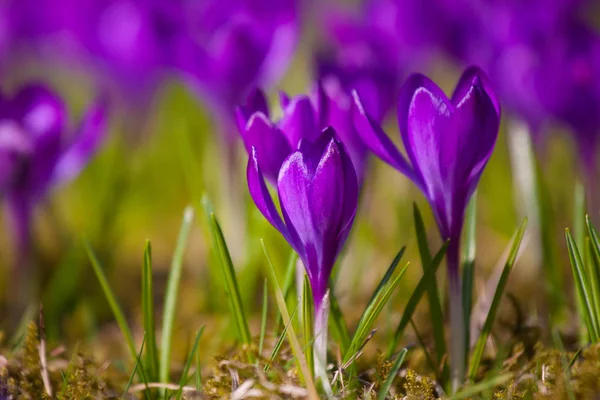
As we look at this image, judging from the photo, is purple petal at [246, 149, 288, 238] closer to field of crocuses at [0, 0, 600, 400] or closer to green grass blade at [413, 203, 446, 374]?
field of crocuses at [0, 0, 600, 400]

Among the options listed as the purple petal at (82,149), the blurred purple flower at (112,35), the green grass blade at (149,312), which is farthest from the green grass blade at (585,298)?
the blurred purple flower at (112,35)

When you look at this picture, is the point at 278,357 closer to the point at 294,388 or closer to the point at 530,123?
the point at 294,388

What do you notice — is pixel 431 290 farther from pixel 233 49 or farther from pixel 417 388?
pixel 233 49

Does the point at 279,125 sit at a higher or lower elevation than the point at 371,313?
higher

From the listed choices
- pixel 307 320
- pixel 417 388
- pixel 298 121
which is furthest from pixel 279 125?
pixel 417 388

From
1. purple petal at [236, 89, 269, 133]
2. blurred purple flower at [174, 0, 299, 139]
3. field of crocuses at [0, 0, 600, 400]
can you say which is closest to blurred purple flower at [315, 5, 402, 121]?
field of crocuses at [0, 0, 600, 400]

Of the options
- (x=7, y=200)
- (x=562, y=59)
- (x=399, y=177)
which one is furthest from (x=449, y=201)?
(x=399, y=177)

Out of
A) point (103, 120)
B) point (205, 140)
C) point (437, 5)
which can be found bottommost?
point (205, 140)

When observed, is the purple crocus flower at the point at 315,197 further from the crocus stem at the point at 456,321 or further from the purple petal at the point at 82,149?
the purple petal at the point at 82,149
